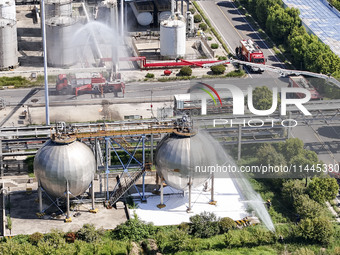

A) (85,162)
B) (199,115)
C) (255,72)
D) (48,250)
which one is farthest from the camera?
(255,72)

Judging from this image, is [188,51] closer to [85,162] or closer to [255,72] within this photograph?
[255,72]

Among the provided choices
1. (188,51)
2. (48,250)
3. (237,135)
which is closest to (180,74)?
(188,51)

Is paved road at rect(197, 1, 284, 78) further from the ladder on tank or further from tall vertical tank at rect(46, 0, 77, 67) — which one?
the ladder on tank

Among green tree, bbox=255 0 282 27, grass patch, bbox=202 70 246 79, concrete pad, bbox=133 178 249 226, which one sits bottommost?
concrete pad, bbox=133 178 249 226

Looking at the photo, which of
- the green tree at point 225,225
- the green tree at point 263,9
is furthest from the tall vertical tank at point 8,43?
the green tree at point 225,225

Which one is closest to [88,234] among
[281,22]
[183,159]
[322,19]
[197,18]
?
[183,159]

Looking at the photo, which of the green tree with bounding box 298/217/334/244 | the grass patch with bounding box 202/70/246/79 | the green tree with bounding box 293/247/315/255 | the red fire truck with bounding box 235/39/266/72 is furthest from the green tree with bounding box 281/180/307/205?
the red fire truck with bounding box 235/39/266/72
